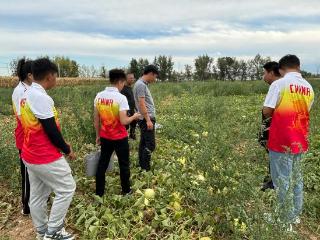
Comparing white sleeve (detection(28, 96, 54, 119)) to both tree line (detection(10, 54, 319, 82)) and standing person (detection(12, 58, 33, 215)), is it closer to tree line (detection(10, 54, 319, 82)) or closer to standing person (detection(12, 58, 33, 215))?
standing person (detection(12, 58, 33, 215))

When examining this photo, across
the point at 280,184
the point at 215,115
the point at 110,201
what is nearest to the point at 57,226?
the point at 110,201

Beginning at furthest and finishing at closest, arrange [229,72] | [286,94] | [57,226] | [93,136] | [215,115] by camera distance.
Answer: [229,72], [215,115], [93,136], [286,94], [57,226]

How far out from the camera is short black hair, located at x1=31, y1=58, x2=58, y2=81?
12.5ft

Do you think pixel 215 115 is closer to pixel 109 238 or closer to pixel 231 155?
pixel 231 155

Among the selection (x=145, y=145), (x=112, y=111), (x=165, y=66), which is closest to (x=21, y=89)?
(x=112, y=111)

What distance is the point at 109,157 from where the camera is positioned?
199 inches

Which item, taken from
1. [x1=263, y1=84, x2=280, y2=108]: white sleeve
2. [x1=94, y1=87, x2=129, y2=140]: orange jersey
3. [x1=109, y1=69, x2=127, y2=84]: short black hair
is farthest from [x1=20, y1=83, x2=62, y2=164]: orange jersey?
[x1=263, y1=84, x2=280, y2=108]: white sleeve

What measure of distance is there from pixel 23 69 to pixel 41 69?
0.74 m

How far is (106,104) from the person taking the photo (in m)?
4.83

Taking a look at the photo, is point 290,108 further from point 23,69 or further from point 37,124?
point 23,69

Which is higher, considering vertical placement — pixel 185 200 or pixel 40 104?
pixel 40 104

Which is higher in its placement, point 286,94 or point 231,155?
point 286,94

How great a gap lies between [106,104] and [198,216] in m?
1.65

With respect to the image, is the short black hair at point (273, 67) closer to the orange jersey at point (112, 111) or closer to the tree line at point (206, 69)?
the orange jersey at point (112, 111)
